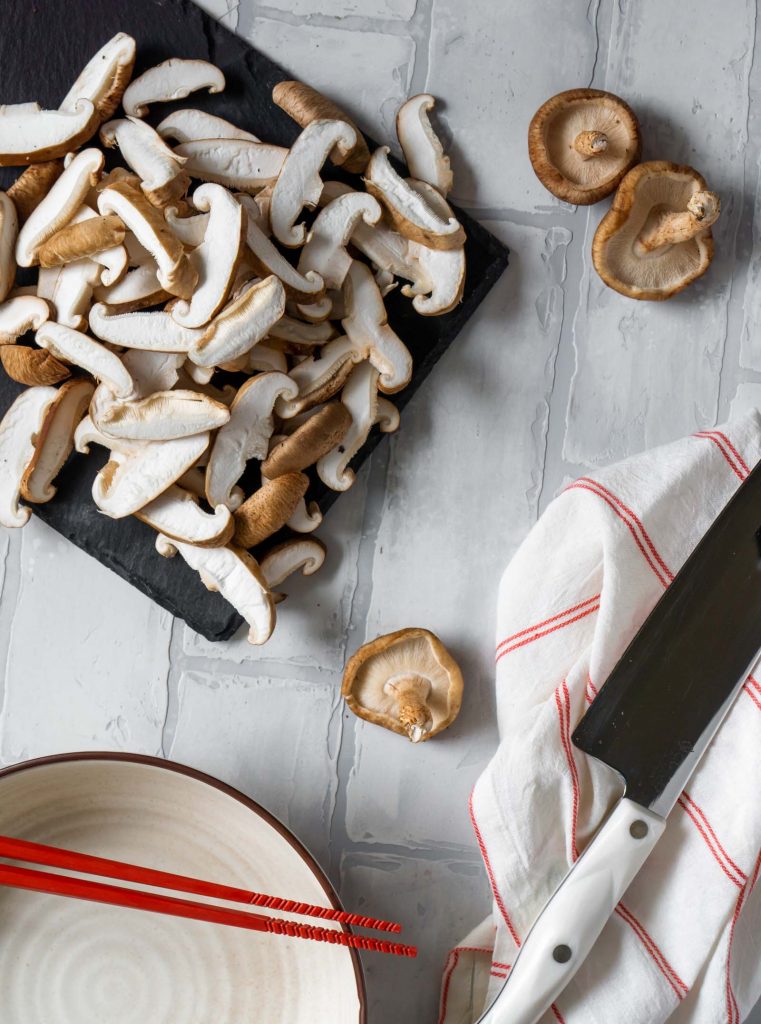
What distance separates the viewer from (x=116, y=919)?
0.91m

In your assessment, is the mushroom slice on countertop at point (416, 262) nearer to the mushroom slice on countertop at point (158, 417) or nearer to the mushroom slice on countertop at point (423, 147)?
the mushroom slice on countertop at point (423, 147)

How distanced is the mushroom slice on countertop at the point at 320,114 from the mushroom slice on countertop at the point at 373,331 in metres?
0.09

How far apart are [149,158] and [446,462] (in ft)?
1.25

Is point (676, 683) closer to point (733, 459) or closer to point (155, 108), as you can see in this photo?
point (733, 459)

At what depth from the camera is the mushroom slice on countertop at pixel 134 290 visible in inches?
34.1

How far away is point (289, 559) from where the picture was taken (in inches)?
36.1

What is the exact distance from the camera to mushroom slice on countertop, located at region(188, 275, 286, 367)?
828mm

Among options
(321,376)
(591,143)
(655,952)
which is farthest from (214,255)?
(655,952)

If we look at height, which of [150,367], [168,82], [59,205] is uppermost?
[168,82]

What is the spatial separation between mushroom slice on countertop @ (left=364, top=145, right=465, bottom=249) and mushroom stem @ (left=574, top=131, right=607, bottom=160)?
13 cm

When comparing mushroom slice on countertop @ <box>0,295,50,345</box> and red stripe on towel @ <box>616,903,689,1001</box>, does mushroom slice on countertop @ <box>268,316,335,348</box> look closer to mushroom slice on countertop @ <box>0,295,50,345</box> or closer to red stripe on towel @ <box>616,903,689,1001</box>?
mushroom slice on countertop @ <box>0,295,50,345</box>

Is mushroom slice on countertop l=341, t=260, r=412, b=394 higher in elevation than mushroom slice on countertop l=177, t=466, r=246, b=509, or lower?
higher

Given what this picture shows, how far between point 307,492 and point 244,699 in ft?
0.67

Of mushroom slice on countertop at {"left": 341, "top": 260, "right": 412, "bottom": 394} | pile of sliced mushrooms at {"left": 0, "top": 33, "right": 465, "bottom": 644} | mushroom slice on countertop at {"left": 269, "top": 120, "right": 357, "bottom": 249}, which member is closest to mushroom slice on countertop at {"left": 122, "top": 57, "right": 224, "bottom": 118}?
pile of sliced mushrooms at {"left": 0, "top": 33, "right": 465, "bottom": 644}
